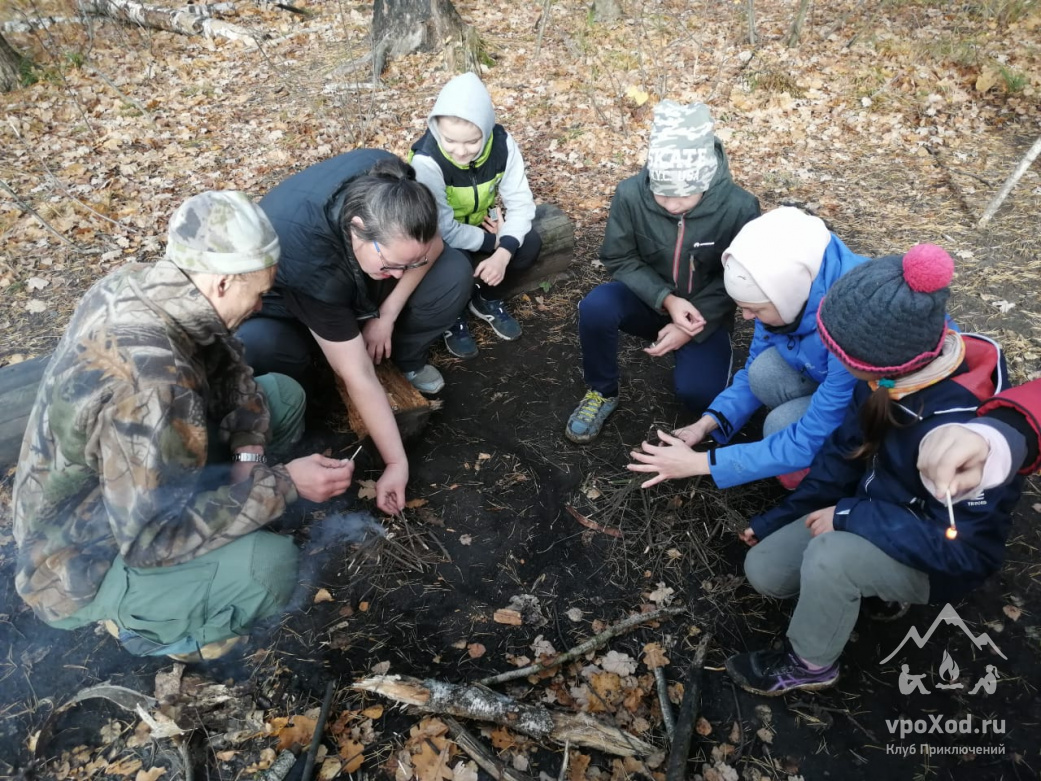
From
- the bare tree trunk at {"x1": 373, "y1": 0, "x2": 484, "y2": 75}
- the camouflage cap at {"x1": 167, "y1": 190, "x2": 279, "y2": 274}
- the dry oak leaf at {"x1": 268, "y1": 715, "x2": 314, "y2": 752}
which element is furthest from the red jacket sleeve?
the bare tree trunk at {"x1": 373, "y1": 0, "x2": 484, "y2": 75}

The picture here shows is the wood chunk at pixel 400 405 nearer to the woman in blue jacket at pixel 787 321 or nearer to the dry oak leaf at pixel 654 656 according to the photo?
the woman in blue jacket at pixel 787 321

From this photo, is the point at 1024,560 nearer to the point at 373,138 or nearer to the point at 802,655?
the point at 802,655

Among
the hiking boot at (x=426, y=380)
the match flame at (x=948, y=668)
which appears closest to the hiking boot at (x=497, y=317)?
the hiking boot at (x=426, y=380)

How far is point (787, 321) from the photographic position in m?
2.81

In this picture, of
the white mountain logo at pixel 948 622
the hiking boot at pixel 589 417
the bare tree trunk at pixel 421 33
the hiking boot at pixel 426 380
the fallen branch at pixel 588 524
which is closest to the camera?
the white mountain logo at pixel 948 622

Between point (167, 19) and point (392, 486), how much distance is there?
9.36 m

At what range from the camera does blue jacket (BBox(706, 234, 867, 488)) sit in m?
2.57

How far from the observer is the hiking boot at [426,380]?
387 centimetres

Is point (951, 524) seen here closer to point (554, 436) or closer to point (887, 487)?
point (887, 487)

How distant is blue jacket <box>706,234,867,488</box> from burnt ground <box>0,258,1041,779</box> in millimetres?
483

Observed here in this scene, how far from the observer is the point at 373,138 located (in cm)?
656

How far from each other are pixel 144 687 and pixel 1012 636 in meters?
3.61

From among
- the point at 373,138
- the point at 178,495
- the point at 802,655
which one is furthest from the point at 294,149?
the point at 802,655

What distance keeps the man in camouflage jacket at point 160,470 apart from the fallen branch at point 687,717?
159 cm
